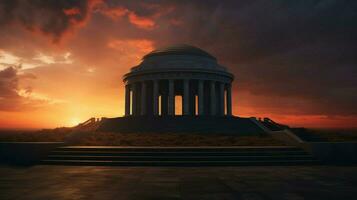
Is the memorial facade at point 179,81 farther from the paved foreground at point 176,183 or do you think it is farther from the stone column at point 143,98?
the paved foreground at point 176,183

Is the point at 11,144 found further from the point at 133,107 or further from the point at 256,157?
the point at 133,107

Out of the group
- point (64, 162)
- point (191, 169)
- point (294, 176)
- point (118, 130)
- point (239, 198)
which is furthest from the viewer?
point (118, 130)

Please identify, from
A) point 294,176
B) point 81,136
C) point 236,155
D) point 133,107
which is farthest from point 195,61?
point 294,176

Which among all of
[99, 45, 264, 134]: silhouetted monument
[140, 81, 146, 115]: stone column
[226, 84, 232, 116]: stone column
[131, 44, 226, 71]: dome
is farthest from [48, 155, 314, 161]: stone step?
[226, 84, 232, 116]: stone column

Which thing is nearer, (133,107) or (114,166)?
(114,166)

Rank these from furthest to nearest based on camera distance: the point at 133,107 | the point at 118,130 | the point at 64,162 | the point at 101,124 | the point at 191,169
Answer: the point at 133,107
the point at 101,124
the point at 118,130
the point at 64,162
the point at 191,169

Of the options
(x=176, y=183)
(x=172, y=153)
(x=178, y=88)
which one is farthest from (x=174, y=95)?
(x=176, y=183)

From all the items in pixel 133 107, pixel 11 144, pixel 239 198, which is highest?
pixel 133 107

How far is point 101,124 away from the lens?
42094mm

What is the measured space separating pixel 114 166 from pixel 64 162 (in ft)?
10.5

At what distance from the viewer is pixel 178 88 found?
6588 centimetres

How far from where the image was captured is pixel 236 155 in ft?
64.5

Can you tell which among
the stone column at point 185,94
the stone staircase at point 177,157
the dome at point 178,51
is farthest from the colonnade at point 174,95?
the stone staircase at point 177,157

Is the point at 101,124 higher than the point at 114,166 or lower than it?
higher
